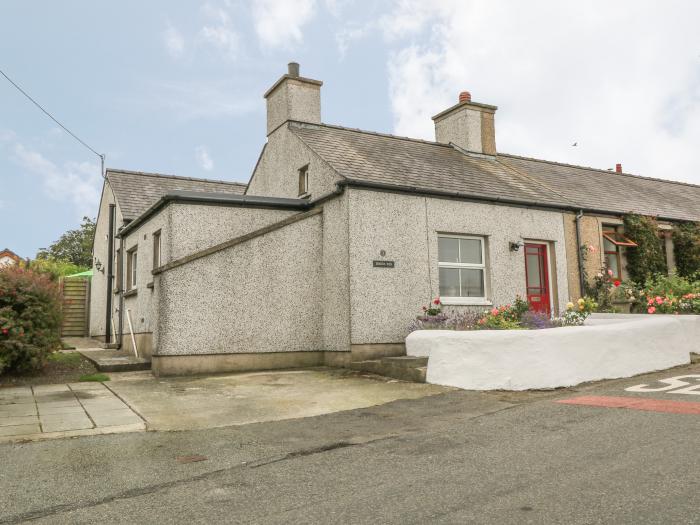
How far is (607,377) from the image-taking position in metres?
8.93

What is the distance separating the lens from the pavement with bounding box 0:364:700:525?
139 inches

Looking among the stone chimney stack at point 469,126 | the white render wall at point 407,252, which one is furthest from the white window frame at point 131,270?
the stone chimney stack at point 469,126

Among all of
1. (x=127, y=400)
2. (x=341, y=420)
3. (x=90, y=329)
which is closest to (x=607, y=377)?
(x=341, y=420)

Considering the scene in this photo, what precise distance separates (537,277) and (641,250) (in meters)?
3.81

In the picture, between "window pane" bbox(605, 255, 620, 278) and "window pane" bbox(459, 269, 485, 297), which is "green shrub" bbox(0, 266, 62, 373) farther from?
"window pane" bbox(605, 255, 620, 278)

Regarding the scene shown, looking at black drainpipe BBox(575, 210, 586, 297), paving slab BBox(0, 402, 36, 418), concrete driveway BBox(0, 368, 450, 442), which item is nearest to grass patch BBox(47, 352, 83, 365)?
concrete driveway BBox(0, 368, 450, 442)

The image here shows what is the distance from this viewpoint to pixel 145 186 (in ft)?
61.4

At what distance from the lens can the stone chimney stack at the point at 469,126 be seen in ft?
53.4

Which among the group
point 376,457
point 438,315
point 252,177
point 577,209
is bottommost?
point 376,457

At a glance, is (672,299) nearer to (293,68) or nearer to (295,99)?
(295,99)

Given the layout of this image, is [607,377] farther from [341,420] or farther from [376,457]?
[376,457]

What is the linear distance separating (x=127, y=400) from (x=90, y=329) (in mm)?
13500

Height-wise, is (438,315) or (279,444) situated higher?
(438,315)

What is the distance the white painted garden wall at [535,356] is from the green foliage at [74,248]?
1524 inches
